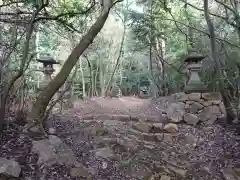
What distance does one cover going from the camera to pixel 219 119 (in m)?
6.25

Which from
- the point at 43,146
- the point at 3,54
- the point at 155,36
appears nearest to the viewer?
the point at 43,146

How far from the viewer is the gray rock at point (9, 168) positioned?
3.20m

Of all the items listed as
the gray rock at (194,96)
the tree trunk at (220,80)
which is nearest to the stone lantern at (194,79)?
the gray rock at (194,96)

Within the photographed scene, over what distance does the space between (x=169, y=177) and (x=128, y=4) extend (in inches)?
339

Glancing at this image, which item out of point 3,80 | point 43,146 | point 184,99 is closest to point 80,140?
point 43,146

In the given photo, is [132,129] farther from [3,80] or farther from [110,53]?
[110,53]

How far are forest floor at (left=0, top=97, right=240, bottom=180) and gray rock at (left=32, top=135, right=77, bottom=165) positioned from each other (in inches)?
1.3

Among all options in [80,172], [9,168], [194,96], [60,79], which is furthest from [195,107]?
[9,168]

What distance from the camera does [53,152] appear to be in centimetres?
391

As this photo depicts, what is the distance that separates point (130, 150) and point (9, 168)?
210 centimetres

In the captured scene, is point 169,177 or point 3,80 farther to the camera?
point 3,80

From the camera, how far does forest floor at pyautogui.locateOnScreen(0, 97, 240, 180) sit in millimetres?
3779

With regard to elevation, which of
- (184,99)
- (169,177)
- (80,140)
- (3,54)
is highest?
(3,54)

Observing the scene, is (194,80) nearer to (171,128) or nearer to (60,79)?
(171,128)
